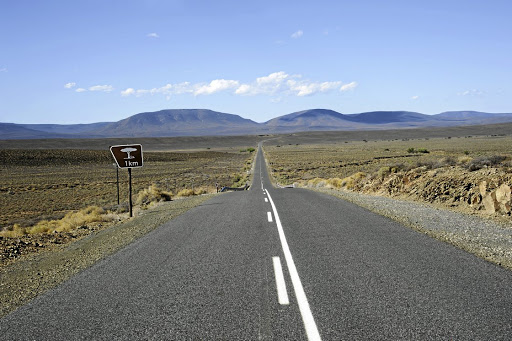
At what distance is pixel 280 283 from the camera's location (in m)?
5.20

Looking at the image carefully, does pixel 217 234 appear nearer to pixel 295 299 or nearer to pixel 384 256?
pixel 384 256

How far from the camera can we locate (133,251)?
24.6 ft

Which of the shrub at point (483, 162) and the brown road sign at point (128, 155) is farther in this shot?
the shrub at point (483, 162)

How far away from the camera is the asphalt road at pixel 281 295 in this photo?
3.89 metres

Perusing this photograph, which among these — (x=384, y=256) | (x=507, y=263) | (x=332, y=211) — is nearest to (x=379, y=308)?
(x=384, y=256)

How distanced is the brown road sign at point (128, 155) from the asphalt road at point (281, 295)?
19.6 ft

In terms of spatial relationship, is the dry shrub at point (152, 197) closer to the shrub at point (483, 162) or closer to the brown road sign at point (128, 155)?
the brown road sign at point (128, 155)

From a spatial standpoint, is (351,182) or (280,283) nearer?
(280,283)

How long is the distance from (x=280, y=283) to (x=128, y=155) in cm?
966

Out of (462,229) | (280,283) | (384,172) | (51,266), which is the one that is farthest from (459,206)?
(51,266)

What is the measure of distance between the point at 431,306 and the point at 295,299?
1.57 meters

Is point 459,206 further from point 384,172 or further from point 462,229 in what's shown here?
→ point 384,172

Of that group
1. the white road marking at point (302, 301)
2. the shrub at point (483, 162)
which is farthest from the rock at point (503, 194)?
the white road marking at point (302, 301)

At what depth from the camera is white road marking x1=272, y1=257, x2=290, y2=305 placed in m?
4.62
